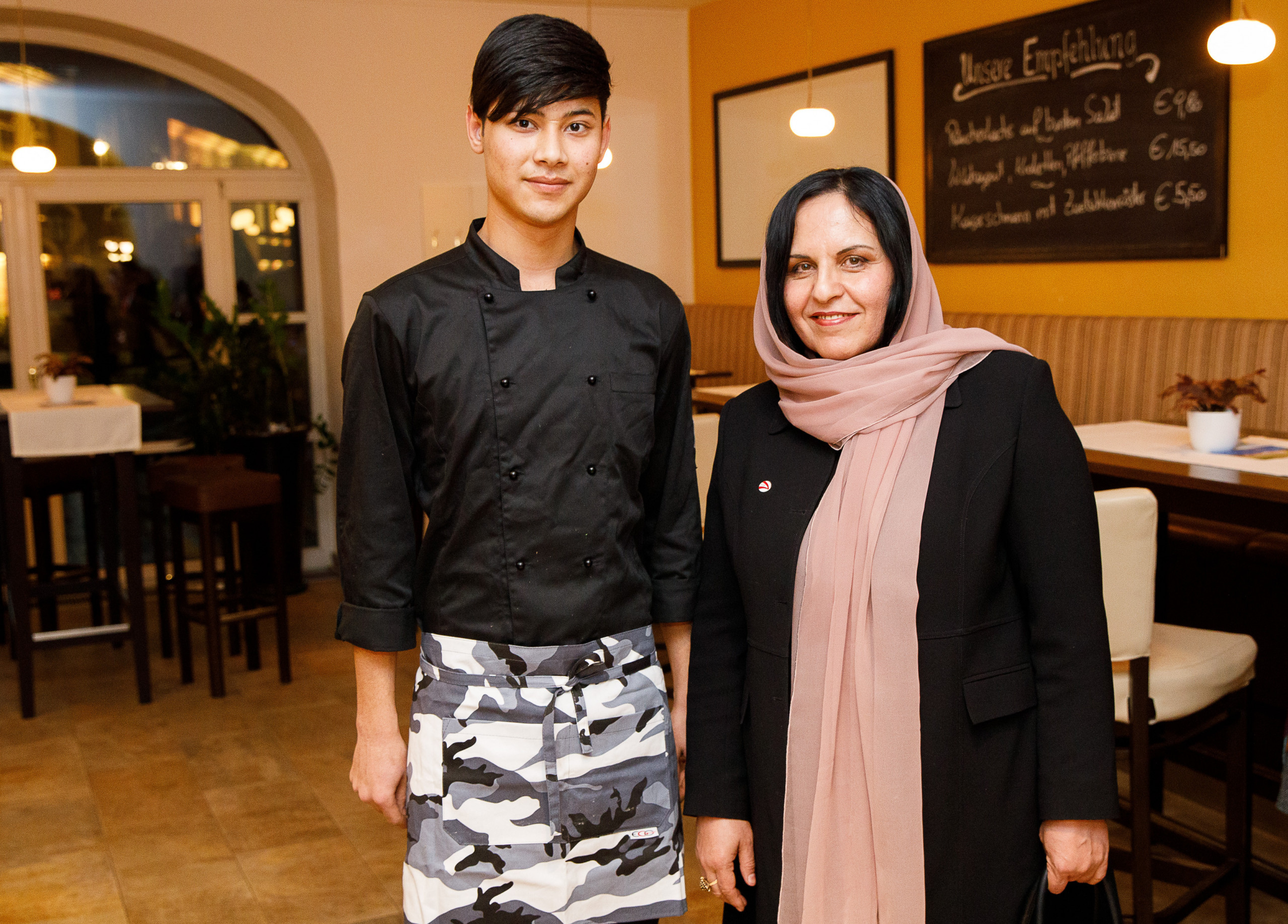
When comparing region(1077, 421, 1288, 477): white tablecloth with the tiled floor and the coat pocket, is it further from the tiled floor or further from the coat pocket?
the coat pocket

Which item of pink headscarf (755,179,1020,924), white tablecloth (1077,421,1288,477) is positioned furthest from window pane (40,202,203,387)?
pink headscarf (755,179,1020,924)

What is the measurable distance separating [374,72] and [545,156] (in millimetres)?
5372

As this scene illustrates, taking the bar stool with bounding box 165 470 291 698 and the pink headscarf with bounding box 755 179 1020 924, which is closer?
the pink headscarf with bounding box 755 179 1020 924

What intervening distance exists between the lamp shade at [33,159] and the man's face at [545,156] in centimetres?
466

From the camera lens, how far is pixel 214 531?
4.66 metres

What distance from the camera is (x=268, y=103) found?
6.38 metres

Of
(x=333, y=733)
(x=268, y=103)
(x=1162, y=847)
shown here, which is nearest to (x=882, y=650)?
(x=1162, y=847)

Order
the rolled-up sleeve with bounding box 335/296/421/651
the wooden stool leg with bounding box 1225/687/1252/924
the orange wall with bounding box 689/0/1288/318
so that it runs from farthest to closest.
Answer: the orange wall with bounding box 689/0/1288/318, the wooden stool leg with bounding box 1225/687/1252/924, the rolled-up sleeve with bounding box 335/296/421/651

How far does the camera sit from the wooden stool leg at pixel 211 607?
446 cm

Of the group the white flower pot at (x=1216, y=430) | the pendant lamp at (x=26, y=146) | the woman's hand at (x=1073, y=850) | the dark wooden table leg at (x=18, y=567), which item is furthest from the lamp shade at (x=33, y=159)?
the woman's hand at (x=1073, y=850)

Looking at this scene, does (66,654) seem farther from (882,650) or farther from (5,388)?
(882,650)

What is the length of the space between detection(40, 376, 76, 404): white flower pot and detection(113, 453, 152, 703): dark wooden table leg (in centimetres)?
32

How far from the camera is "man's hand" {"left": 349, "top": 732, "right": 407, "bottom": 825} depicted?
5.20 feet

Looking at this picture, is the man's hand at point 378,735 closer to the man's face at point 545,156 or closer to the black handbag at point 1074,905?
the man's face at point 545,156
